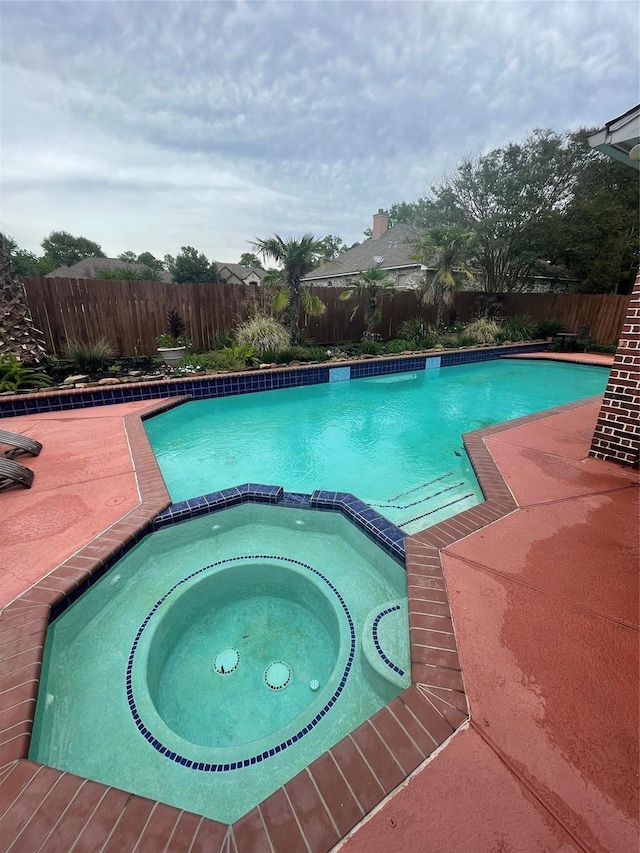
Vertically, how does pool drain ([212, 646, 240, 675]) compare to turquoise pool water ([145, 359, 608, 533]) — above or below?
below

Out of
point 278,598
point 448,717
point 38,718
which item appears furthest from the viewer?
point 278,598

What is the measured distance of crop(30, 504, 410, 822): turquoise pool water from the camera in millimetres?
1575

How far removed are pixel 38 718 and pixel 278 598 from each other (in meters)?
1.44

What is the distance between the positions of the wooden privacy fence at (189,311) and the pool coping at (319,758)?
25.7 feet

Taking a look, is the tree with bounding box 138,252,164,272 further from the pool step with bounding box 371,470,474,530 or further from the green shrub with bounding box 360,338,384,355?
the pool step with bounding box 371,470,474,530

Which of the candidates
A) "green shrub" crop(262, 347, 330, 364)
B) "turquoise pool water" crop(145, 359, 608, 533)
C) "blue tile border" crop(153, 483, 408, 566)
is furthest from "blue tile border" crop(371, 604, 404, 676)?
"green shrub" crop(262, 347, 330, 364)

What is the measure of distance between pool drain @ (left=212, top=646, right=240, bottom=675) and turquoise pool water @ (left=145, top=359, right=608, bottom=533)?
5.65ft

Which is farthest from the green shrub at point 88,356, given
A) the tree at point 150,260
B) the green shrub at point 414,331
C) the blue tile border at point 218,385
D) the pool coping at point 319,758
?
the tree at point 150,260

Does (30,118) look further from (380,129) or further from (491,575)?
(491,575)

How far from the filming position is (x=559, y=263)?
50.3 ft

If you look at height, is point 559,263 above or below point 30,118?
below

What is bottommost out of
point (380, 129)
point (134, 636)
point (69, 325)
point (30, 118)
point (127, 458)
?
point (134, 636)

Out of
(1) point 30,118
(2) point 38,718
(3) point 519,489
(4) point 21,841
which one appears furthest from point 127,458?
(1) point 30,118

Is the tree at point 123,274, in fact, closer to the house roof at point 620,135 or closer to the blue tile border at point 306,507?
the blue tile border at point 306,507
